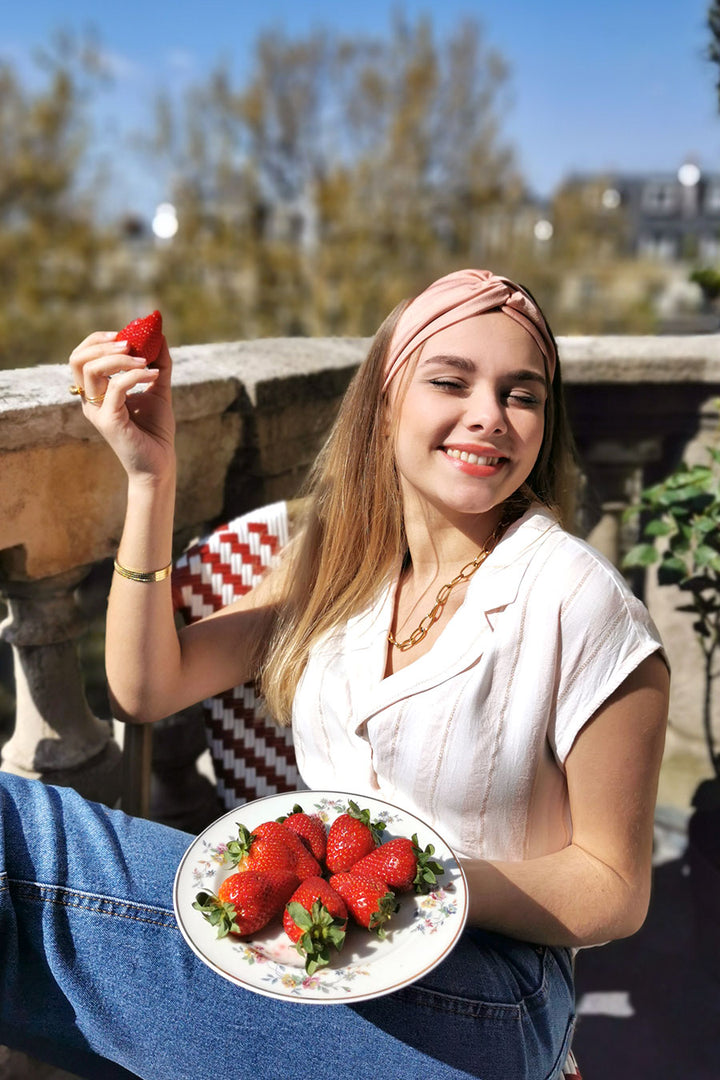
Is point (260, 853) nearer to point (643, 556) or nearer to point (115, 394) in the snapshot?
point (115, 394)

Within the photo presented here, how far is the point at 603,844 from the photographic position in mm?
1197

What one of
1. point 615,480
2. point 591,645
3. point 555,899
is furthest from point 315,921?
point 615,480

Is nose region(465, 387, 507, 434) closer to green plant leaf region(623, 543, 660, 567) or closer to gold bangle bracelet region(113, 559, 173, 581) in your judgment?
gold bangle bracelet region(113, 559, 173, 581)

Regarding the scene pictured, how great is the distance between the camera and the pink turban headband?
1.34 metres

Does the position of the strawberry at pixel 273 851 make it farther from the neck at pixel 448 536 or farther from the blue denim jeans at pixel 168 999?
the neck at pixel 448 536

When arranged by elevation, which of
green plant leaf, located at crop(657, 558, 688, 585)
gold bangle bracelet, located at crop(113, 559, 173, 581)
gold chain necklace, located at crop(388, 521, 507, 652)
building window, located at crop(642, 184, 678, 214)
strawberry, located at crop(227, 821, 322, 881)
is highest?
building window, located at crop(642, 184, 678, 214)

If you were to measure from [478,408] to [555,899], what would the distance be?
668 mm

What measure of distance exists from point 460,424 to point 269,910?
27.6 inches

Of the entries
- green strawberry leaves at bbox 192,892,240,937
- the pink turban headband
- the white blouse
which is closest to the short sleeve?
the white blouse

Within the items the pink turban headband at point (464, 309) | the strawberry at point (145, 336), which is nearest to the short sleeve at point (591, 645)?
the pink turban headband at point (464, 309)

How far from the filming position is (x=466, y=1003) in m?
1.11

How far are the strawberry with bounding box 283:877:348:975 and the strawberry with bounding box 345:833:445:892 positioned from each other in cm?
6

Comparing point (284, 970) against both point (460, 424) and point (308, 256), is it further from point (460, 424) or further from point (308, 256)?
point (308, 256)

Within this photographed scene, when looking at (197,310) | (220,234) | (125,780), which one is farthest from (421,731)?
(220,234)
